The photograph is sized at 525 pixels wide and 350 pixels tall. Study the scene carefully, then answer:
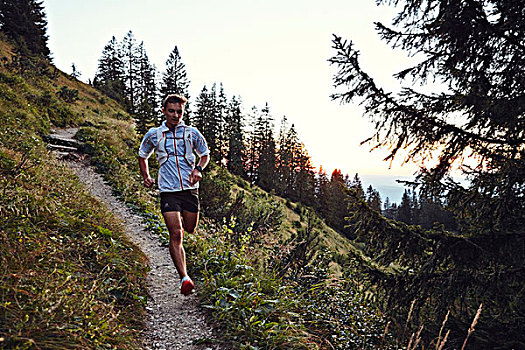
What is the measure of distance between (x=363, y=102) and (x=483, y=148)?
1.80m

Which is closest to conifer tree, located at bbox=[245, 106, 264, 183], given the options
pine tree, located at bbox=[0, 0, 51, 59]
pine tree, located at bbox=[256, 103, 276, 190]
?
pine tree, located at bbox=[256, 103, 276, 190]

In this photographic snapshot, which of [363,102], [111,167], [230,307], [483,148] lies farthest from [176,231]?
[111,167]

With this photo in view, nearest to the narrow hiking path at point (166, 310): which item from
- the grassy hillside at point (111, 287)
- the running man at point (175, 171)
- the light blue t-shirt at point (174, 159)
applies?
the grassy hillside at point (111, 287)

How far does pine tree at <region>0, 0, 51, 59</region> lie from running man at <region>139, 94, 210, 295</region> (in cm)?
3734

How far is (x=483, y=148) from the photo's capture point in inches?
175

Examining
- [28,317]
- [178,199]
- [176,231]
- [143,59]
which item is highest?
[143,59]

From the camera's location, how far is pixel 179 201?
4.25 m

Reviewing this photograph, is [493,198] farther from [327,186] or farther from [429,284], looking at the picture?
[327,186]

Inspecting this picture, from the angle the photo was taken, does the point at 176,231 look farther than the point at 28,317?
Yes

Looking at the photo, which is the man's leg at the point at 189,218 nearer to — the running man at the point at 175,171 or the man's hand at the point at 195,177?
the running man at the point at 175,171

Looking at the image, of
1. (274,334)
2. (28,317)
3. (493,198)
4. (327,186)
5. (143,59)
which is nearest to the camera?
(28,317)

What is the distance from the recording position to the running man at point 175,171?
162 inches

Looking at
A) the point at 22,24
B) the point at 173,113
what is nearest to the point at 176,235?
the point at 173,113

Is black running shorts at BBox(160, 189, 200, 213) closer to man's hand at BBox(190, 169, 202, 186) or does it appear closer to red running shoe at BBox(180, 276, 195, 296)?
man's hand at BBox(190, 169, 202, 186)
